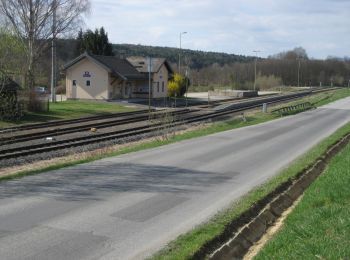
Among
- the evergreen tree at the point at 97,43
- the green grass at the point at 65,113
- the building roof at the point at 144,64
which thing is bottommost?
the green grass at the point at 65,113

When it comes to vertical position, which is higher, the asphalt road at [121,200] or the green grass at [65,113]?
the green grass at [65,113]

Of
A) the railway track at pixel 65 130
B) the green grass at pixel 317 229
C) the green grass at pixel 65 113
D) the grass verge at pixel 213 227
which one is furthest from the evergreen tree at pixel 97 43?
the green grass at pixel 317 229

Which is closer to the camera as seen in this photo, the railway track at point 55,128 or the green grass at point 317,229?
the green grass at point 317,229

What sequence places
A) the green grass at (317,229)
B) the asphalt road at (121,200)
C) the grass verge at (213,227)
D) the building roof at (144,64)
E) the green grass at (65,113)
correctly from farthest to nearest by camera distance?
the building roof at (144,64) → the green grass at (65,113) → the asphalt road at (121,200) → the grass verge at (213,227) → the green grass at (317,229)

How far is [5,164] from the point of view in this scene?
18266 mm

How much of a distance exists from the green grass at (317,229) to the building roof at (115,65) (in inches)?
1829

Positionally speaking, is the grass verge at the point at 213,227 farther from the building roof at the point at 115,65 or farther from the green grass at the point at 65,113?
the building roof at the point at 115,65

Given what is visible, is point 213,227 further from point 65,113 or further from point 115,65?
point 115,65

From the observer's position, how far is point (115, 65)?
196 feet

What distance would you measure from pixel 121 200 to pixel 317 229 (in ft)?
13.4

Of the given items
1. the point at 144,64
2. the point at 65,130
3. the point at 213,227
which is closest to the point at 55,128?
the point at 65,130

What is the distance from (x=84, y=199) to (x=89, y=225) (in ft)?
6.32

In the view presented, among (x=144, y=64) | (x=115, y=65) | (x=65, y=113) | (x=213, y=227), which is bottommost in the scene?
(x=213, y=227)

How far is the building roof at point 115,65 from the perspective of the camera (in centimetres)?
5706
